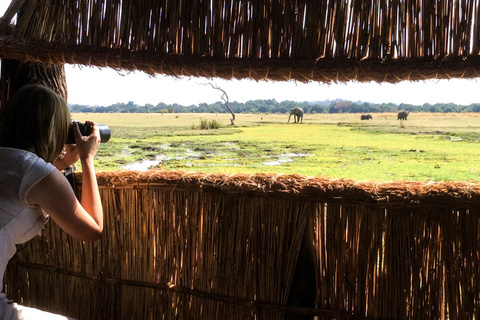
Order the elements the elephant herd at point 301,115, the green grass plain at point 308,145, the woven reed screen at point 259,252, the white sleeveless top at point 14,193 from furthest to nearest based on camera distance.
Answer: the elephant herd at point 301,115 < the green grass plain at point 308,145 < the woven reed screen at point 259,252 < the white sleeveless top at point 14,193

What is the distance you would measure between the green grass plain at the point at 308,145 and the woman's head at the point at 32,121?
1.76ft

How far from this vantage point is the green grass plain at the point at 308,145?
5.30 feet

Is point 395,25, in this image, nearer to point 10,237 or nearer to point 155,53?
point 155,53

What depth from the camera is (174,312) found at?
1.73 metres

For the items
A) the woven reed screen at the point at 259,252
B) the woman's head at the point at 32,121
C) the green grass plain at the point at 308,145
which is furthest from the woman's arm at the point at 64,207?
the green grass plain at the point at 308,145

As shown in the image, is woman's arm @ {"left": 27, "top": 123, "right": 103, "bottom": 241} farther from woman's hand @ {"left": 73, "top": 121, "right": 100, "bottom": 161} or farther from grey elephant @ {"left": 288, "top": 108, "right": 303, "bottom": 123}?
grey elephant @ {"left": 288, "top": 108, "right": 303, "bottom": 123}

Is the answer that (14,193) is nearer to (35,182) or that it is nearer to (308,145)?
(35,182)

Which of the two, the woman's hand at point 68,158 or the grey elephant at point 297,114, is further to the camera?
the grey elephant at point 297,114

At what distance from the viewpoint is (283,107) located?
182 centimetres

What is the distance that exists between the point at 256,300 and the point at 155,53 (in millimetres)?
1014

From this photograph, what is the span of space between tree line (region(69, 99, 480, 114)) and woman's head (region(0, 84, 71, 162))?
24.8 inches

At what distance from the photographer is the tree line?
65.4 inches

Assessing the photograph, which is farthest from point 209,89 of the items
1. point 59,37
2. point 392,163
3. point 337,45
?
point 392,163

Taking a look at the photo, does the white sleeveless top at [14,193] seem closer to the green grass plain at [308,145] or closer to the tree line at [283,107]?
the green grass plain at [308,145]
